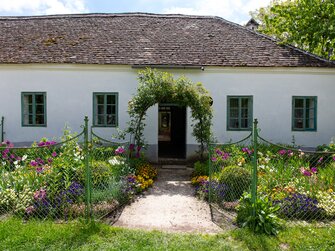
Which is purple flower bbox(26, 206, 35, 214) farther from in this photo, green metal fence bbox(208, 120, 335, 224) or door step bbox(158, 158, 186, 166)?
door step bbox(158, 158, 186, 166)

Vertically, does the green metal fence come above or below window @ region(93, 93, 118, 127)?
below

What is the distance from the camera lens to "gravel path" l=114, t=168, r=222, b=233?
5.95m

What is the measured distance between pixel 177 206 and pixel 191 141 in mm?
5540

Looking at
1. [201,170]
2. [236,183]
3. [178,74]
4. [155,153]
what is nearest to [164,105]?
[178,74]

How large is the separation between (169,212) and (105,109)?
701cm

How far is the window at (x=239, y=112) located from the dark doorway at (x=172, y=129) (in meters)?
3.47

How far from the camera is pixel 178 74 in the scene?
1248 cm

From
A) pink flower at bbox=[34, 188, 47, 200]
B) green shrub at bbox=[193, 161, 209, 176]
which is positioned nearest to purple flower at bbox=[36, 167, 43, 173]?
pink flower at bbox=[34, 188, 47, 200]

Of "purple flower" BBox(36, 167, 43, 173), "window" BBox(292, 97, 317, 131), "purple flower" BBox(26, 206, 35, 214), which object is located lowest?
"purple flower" BBox(26, 206, 35, 214)

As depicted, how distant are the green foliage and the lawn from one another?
0.17m

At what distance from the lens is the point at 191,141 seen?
12.6 metres

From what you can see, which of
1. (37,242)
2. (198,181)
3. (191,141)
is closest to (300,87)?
(191,141)

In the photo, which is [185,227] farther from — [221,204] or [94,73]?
[94,73]

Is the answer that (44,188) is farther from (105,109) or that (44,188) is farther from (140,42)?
(140,42)
